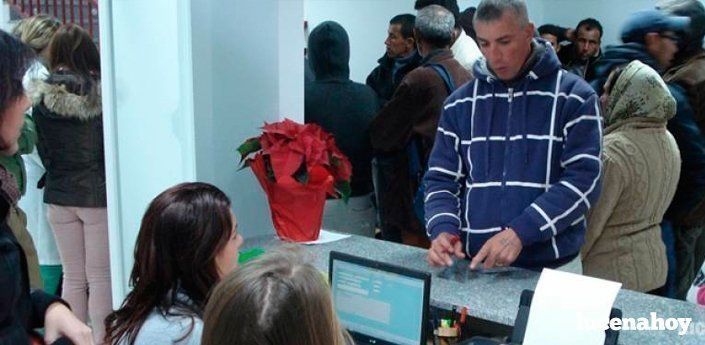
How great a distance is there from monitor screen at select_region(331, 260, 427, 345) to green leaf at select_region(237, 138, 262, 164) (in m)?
0.74

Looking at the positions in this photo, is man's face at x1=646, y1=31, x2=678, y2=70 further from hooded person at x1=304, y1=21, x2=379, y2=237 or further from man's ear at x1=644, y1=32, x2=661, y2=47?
hooded person at x1=304, y1=21, x2=379, y2=237

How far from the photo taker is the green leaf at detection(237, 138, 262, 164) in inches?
91.0

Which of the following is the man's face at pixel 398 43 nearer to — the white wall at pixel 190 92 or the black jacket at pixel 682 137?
the white wall at pixel 190 92

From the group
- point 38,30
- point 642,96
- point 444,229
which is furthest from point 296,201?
point 38,30

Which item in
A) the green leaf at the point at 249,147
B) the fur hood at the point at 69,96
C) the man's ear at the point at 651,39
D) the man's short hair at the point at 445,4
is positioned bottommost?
the green leaf at the point at 249,147

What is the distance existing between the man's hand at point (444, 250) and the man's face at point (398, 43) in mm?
1988

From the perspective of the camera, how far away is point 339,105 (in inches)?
119

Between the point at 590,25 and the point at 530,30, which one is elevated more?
the point at 590,25

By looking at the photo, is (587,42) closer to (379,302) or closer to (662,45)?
(662,45)

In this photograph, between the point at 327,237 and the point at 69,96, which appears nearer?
the point at 327,237

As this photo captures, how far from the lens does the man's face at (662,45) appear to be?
7.77 ft

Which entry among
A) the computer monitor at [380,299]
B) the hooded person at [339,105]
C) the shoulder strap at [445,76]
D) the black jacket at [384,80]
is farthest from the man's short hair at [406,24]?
the computer monitor at [380,299]

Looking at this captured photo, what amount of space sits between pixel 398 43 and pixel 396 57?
7 cm

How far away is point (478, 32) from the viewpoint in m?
1.90
